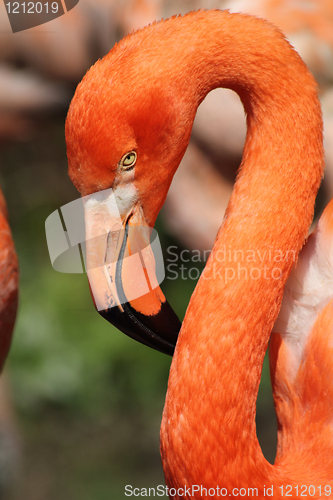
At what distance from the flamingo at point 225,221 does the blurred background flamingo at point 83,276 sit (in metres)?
0.95

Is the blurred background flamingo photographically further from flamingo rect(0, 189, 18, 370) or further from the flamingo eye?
the flamingo eye

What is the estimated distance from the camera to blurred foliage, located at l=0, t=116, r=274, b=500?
8.72 ft

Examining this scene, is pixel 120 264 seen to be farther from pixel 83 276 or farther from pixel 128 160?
pixel 83 276

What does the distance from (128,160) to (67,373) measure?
2006 millimetres

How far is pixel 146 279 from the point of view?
4.33 ft

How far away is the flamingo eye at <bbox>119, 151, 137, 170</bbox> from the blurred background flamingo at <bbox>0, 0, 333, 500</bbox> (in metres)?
1.21

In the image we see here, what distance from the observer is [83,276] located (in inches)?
123

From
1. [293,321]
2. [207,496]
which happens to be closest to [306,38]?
[293,321]

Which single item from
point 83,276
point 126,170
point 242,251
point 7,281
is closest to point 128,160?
point 126,170

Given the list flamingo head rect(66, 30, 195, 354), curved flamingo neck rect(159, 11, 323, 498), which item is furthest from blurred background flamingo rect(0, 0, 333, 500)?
flamingo head rect(66, 30, 195, 354)

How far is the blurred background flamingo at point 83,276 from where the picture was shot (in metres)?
2.33

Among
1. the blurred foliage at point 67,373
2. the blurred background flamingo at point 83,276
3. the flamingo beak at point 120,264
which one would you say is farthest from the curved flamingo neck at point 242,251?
the blurred foliage at point 67,373

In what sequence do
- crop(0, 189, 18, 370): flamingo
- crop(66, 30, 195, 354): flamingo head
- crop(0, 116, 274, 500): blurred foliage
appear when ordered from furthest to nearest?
crop(0, 116, 274, 500): blurred foliage, crop(0, 189, 18, 370): flamingo, crop(66, 30, 195, 354): flamingo head

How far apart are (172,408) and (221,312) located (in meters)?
0.29
